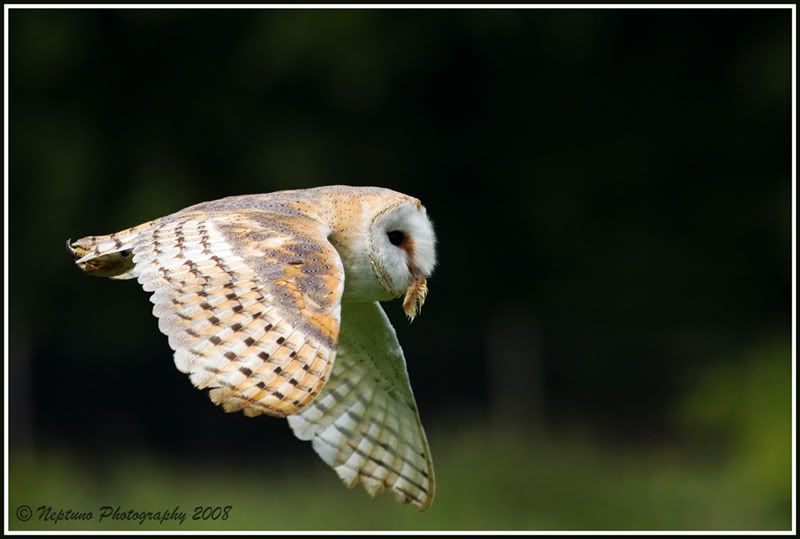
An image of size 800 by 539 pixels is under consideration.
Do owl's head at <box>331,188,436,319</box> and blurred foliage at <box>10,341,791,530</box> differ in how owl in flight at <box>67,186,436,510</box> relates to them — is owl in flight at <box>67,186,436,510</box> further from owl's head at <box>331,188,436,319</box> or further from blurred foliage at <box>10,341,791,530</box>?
blurred foliage at <box>10,341,791,530</box>

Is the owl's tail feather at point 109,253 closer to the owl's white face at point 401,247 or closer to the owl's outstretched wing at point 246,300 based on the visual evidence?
the owl's outstretched wing at point 246,300

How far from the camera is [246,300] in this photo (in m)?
3.39

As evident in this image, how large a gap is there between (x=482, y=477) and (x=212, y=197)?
3.07 metres

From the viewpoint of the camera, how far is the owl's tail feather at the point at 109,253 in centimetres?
378

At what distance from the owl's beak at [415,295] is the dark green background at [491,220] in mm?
4401

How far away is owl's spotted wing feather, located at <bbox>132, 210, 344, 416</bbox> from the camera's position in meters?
3.17

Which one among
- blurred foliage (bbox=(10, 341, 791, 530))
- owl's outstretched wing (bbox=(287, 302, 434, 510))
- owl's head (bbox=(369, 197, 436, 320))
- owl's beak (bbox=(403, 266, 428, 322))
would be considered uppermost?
owl's head (bbox=(369, 197, 436, 320))

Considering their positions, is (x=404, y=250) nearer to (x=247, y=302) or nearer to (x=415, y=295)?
(x=415, y=295)

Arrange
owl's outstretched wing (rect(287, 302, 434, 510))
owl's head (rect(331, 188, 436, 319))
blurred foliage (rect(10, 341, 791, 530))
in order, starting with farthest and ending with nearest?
blurred foliage (rect(10, 341, 791, 530)) < owl's outstretched wing (rect(287, 302, 434, 510)) < owl's head (rect(331, 188, 436, 319))

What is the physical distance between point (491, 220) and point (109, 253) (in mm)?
6801

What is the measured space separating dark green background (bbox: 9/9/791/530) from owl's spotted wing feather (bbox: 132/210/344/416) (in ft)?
16.1

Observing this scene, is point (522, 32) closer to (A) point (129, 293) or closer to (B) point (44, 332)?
(A) point (129, 293)

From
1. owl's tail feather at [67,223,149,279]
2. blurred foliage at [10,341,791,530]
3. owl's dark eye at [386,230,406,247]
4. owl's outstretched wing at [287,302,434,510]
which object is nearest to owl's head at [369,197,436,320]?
owl's dark eye at [386,230,406,247]

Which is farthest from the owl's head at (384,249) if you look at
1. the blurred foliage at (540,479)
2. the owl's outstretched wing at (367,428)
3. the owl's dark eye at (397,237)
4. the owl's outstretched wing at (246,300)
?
the blurred foliage at (540,479)
